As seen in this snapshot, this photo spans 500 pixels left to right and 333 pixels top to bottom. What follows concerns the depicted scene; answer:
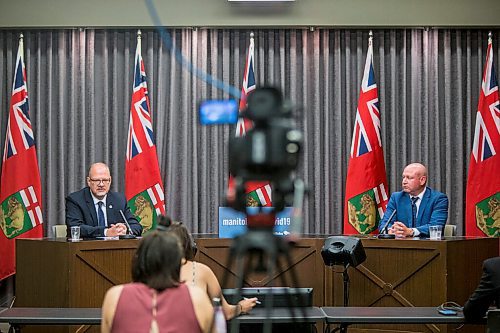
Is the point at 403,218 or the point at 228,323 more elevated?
the point at 403,218

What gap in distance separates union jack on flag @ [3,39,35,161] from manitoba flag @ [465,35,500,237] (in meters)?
4.21

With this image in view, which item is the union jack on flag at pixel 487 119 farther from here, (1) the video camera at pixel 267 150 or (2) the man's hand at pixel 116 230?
(1) the video camera at pixel 267 150

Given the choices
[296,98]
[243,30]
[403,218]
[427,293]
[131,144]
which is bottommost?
[427,293]

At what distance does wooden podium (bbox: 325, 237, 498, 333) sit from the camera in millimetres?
5465

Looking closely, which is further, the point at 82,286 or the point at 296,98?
the point at 296,98

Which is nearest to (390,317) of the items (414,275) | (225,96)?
(414,275)

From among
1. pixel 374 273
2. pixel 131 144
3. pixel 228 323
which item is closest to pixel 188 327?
pixel 228 323

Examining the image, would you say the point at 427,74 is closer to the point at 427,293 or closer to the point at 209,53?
the point at 209,53

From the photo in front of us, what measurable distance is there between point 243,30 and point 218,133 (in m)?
1.06

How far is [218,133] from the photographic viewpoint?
792 cm

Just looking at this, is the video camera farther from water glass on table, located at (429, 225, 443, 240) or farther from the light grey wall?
the light grey wall

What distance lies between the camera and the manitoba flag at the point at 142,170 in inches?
297

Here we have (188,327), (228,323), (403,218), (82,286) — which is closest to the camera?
(188,327)

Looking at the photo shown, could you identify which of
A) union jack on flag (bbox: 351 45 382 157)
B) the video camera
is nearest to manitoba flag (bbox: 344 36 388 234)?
union jack on flag (bbox: 351 45 382 157)
